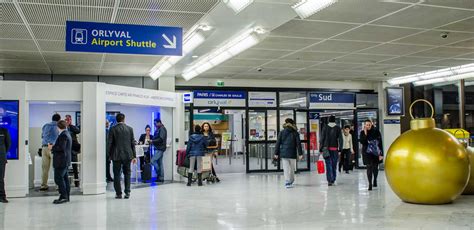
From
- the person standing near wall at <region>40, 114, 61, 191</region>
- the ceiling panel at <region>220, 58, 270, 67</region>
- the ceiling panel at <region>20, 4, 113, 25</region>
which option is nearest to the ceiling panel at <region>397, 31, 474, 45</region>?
the ceiling panel at <region>220, 58, 270, 67</region>

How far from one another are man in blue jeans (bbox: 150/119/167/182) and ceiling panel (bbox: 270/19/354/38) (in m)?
4.06

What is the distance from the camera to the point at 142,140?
10922mm

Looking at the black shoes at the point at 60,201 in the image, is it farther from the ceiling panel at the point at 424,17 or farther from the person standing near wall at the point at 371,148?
the ceiling panel at the point at 424,17

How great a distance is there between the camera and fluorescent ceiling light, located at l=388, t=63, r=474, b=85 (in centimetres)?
1153

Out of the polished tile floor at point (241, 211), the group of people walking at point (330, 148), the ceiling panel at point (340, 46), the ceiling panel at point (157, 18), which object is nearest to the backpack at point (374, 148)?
the group of people walking at point (330, 148)

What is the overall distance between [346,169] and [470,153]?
4.81 m

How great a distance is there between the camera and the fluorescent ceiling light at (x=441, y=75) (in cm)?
1153

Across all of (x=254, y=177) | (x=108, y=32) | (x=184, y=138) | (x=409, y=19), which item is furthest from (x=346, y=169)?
(x=108, y=32)

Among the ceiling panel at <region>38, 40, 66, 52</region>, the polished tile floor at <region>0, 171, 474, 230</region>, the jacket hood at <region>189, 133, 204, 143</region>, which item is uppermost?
the ceiling panel at <region>38, 40, 66, 52</region>

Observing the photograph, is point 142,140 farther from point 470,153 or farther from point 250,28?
point 470,153

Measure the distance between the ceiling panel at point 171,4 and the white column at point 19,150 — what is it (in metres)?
3.93

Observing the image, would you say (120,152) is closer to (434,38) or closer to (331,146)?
(331,146)

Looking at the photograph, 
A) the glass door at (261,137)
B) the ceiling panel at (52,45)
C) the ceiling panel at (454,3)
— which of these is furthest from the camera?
the glass door at (261,137)

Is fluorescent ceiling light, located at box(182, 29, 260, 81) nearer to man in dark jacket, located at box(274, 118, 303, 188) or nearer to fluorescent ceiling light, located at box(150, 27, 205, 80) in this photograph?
fluorescent ceiling light, located at box(150, 27, 205, 80)
